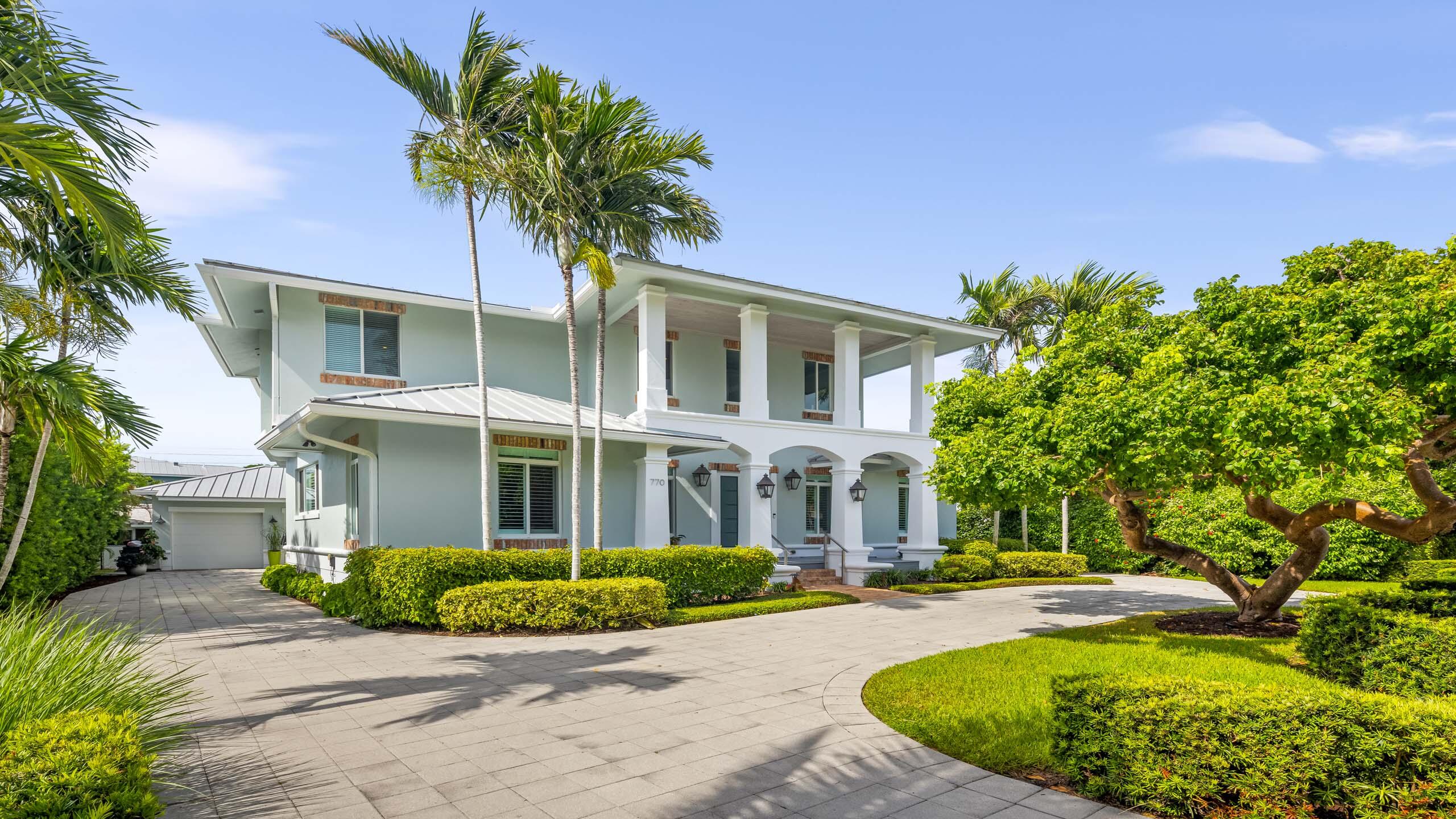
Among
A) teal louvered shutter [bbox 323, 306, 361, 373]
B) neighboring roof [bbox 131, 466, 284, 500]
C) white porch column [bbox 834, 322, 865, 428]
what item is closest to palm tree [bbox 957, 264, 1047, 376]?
white porch column [bbox 834, 322, 865, 428]

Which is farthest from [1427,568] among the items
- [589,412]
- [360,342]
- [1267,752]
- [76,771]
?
[360,342]

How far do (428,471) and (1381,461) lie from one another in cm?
1419

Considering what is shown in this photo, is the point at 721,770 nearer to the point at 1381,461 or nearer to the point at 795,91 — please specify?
the point at 1381,461

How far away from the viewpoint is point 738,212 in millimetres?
14492

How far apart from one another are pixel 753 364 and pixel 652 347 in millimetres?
2483

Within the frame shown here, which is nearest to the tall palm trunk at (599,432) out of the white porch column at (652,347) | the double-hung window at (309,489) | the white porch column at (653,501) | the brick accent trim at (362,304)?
the white porch column at (653,501)

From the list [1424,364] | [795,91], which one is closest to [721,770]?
[1424,364]

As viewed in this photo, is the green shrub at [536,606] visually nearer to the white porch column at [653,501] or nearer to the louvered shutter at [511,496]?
the white porch column at [653,501]

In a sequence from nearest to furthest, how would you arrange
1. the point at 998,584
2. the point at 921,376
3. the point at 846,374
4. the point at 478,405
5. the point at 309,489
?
1. the point at 478,405
2. the point at 846,374
3. the point at 309,489
4. the point at 998,584
5. the point at 921,376

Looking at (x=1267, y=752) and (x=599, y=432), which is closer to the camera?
(x=1267, y=752)

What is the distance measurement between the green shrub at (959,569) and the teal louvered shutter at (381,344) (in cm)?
1414

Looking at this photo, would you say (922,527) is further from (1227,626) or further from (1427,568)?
(1427,568)

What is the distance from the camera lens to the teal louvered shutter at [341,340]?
54.0 feet

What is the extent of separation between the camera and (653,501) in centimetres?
1594
